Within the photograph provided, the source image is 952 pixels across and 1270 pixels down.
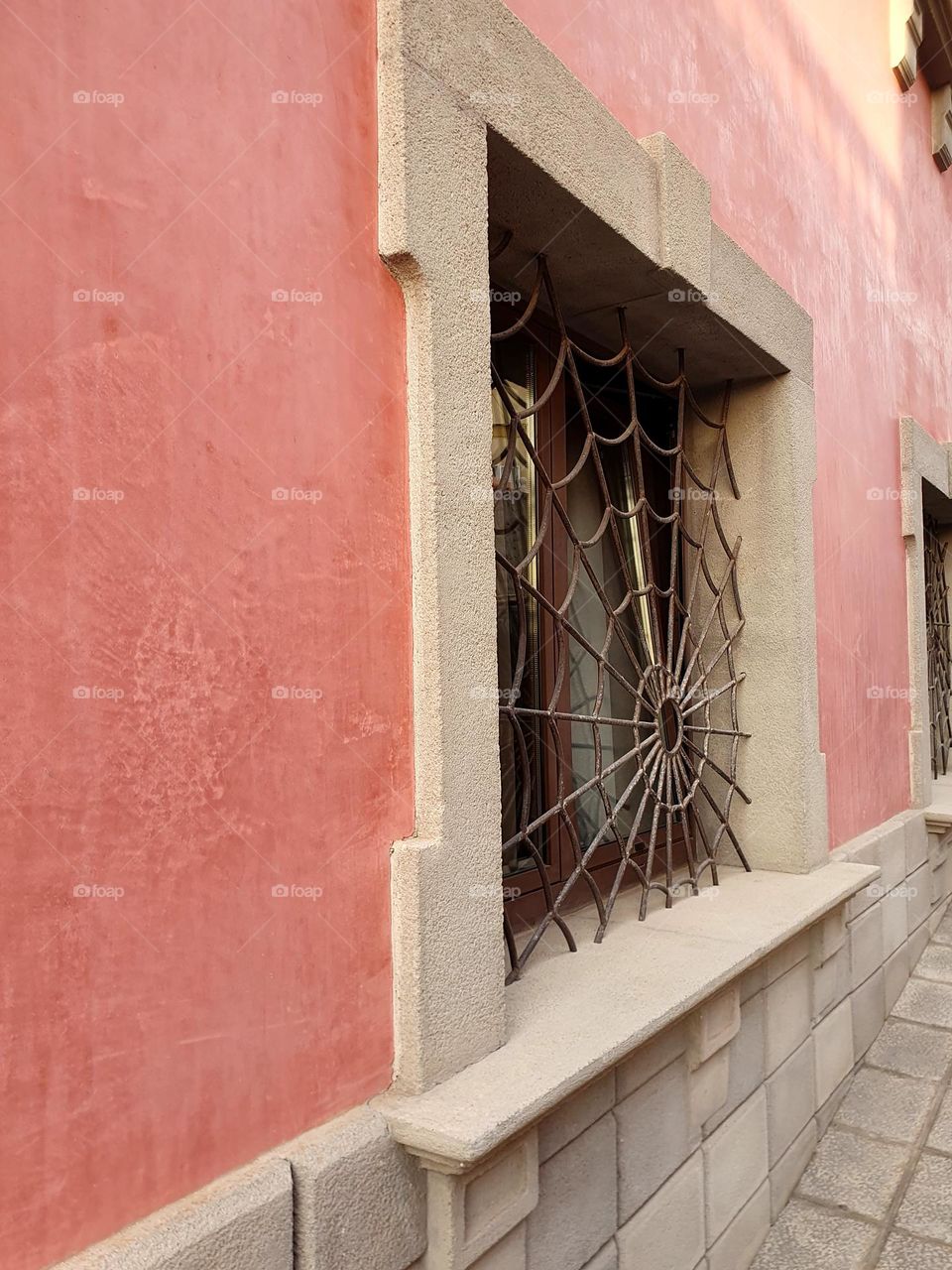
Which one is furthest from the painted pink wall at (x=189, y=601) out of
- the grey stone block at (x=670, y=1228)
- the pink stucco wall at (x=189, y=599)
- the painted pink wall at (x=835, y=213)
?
the painted pink wall at (x=835, y=213)

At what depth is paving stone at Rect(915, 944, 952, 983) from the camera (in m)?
4.82

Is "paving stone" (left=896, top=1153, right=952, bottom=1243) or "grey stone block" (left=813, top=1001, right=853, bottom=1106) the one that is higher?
"grey stone block" (left=813, top=1001, right=853, bottom=1106)

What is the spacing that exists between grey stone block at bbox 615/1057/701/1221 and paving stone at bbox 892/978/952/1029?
2364mm

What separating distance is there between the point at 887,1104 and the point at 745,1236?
1.18m

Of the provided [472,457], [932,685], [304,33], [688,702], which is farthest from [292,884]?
[932,685]

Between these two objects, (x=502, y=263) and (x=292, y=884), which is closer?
(x=292, y=884)

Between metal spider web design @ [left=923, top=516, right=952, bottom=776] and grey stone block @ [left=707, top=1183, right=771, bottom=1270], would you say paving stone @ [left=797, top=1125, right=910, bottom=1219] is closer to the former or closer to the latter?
grey stone block @ [left=707, top=1183, right=771, bottom=1270]

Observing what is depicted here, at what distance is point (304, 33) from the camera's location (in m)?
1.66

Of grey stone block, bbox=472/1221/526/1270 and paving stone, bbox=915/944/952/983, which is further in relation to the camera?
paving stone, bbox=915/944/952/983

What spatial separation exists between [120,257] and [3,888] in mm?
859

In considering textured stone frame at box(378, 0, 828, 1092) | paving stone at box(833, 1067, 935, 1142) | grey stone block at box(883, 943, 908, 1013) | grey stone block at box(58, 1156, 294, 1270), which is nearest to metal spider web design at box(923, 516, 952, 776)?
grey stone block at box(883, 943, 908, 1013)

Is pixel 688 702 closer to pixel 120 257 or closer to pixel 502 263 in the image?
pixel 502 263

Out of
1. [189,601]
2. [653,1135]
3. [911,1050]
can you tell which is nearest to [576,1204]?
[653,1135]

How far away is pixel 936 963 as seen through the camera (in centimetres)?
496
